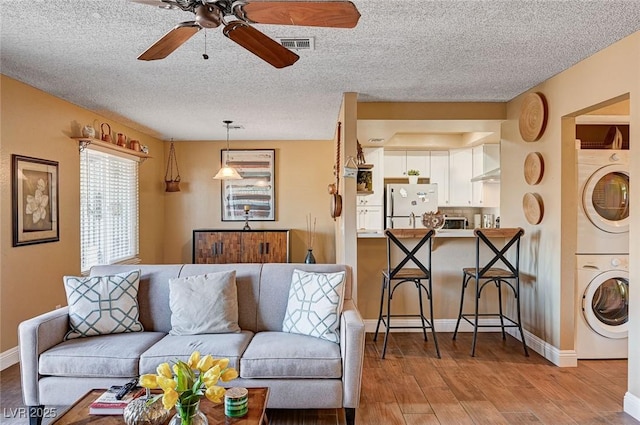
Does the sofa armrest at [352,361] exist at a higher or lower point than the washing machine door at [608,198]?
lower

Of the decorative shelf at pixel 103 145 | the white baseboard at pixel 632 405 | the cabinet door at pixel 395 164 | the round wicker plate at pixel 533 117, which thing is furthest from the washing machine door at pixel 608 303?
the decorative shelf at pixel 103 145

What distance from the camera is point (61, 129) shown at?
4.25m

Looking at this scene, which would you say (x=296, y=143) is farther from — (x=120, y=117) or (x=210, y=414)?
(x=210, y=414)

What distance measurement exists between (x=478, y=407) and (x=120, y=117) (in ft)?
16.1

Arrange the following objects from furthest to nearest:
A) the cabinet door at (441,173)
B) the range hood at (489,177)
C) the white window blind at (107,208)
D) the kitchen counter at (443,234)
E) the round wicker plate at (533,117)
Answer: the cabinet door at (441,173)
the range hood at (489,177)
the white window blind at (107,208)
the kitchen counter at (443,234)
the round wicker plate at (533,117)

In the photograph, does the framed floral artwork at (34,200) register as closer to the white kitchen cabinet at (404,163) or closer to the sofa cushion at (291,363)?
the sofa cushion at (291,363)

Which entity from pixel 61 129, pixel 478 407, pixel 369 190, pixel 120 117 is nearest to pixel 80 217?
pixel 61 129

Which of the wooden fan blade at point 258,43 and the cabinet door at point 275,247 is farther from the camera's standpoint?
the cabinet door at point 275,247

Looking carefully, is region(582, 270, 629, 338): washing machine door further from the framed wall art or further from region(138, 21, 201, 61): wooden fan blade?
the framed wall art

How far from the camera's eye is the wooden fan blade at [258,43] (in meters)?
1.79

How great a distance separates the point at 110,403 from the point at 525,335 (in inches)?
144

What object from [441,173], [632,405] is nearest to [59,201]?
[632,405]

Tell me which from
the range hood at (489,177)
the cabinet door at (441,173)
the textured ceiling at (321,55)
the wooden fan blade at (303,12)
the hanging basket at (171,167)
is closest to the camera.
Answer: the wooden fan blade at (303,12)

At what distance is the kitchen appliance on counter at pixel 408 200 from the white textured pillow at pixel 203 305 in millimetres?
4184
